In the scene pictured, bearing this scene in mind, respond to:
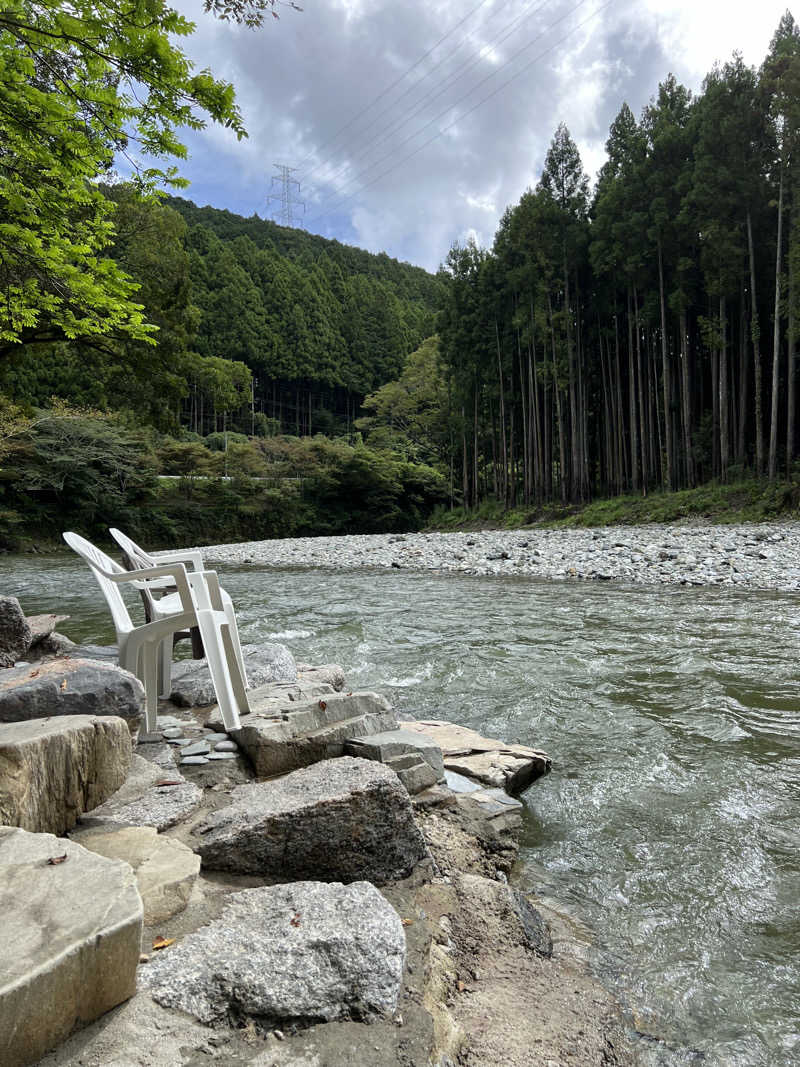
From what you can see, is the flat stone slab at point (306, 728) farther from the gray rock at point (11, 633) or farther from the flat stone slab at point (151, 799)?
the gray rock at point (11, 633)

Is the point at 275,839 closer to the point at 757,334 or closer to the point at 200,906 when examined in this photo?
the point at 200,906

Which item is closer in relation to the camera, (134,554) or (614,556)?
(134,554)

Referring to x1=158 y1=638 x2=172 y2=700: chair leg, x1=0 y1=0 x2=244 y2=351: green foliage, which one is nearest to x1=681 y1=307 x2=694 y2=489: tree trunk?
x1=0 y1=0 x2=244 y2=351: green foliage

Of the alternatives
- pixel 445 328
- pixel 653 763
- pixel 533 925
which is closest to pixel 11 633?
pixel 533 925

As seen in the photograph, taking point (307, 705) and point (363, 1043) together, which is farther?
point (307, 705)

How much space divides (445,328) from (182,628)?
1040 inches

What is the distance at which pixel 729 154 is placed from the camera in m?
14.2

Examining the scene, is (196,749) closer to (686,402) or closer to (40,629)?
(40,629)

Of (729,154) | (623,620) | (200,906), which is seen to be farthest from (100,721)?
(729,154)

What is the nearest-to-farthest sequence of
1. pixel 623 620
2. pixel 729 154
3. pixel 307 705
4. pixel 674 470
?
pixel 307 705 → pixel 623 620 → pixel 729 154 → pixel 674 470

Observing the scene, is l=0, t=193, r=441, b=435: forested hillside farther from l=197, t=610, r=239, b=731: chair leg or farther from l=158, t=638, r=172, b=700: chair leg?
l=197, t=610, r=239, b=731: chair leg

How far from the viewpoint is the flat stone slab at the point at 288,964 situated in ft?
3.55

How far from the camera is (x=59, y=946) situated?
3.05 ft

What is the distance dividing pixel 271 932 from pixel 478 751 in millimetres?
1539
